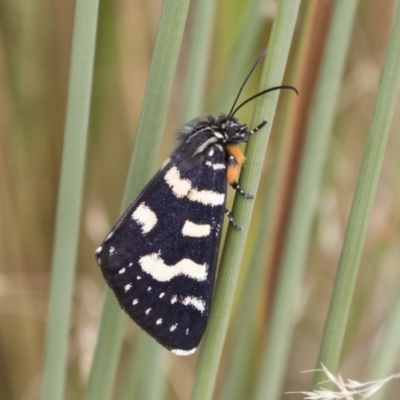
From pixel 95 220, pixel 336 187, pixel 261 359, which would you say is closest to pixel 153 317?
pixel 261 359

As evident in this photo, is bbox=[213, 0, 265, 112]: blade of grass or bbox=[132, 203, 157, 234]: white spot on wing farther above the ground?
bbox=[213, 0, 265, 112]: blade of grass

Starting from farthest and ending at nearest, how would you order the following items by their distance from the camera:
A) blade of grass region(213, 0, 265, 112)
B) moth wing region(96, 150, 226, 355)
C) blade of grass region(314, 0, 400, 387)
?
blade of grass region(213, 0, 265, 112) → moth wing region(96, 150, 226, 355) → blade of grass region(314, 0, 400, 387)

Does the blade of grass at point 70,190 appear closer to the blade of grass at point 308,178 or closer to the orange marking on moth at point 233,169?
the orange marking on moth at point 233,169

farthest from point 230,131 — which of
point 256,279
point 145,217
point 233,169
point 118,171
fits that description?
point 118,171

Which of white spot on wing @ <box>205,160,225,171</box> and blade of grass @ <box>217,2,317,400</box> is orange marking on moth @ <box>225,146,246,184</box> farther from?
blade of grass @ <box>217,2,317,400</box>

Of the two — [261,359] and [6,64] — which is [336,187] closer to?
[261,359]

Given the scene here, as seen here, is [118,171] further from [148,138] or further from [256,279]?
[148,138]

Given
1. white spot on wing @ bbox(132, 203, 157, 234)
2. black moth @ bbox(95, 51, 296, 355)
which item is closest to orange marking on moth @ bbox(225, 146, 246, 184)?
black moth @ bbox(95, 51, 296, 355)
